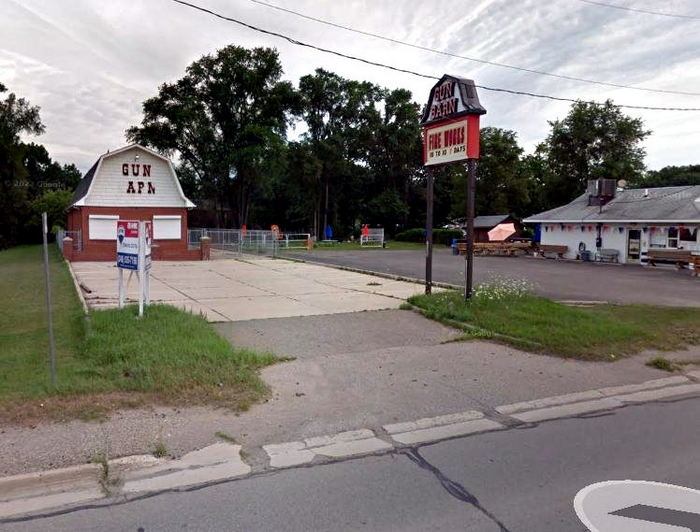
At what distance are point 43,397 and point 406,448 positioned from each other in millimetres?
3691

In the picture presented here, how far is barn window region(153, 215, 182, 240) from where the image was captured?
29703 millimetres

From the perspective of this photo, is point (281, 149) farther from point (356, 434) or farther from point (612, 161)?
point (356, 434)

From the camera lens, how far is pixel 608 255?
31.2 metres

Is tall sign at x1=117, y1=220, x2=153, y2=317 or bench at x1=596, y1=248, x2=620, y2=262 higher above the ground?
tall sign at x1=117, y1=220, x2=153, y2=317

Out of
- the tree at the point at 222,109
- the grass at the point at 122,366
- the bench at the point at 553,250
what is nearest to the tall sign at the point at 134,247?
the grass at the point at 122,366

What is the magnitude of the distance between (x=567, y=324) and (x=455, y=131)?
481cm

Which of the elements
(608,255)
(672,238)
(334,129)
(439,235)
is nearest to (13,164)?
(334,129)

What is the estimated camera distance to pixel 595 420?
18.1 feet

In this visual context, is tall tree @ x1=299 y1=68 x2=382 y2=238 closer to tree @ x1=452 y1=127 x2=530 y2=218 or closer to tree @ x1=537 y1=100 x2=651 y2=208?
tree @ x1=452 y1=127 x2=530 y2=218

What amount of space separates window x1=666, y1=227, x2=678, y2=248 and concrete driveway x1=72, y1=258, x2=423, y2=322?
18.4 meters

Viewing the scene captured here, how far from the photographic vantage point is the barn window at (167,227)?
29.7 m

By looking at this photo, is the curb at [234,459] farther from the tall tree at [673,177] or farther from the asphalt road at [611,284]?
the tall tree at [673,177]

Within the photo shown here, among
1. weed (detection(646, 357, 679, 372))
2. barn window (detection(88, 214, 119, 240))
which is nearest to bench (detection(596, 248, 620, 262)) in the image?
weed (detection(646, 357, 679, 372))

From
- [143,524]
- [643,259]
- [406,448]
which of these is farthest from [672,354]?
[643,259]
